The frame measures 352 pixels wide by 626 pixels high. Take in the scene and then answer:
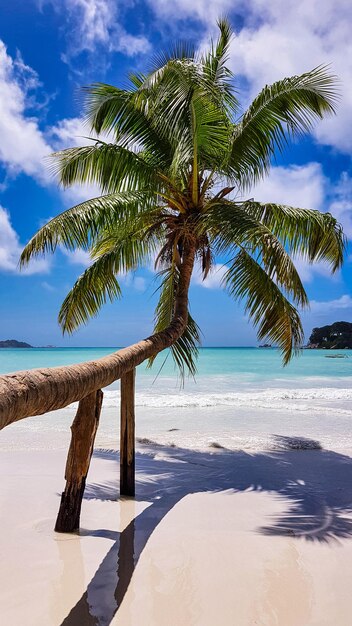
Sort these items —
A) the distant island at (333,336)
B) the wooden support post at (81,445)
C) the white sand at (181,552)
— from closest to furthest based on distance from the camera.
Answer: the white sand at (181,552)
the wooden support post at (81,445)
the distant island at (333,336)

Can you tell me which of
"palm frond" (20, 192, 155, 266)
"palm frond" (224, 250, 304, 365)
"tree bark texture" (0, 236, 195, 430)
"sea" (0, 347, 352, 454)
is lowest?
"sea" (0, 347, 352, 454)

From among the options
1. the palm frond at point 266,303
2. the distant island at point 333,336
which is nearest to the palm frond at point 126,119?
the palm frond at point 266,303

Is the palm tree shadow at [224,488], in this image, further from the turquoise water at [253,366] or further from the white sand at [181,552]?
the turquoise water at [253,366]

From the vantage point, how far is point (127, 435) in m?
5.75

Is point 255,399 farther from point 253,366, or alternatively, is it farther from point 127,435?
point 253,366

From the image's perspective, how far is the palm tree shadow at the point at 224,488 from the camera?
3.46 m

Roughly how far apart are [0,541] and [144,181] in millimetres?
5738

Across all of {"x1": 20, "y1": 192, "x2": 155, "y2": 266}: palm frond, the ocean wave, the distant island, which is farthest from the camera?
the distant island

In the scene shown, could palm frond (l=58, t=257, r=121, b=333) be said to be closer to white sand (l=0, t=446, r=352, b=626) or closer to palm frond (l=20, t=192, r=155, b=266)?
palm frond (l=20, t=192, r=155, b=266)

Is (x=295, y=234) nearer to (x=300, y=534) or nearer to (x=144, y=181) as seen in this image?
→ (x=144, y=181)

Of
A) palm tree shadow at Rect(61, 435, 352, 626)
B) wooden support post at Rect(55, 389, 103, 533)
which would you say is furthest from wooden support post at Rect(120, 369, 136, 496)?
wooden support post at Rect(55, 389, 103, 533)

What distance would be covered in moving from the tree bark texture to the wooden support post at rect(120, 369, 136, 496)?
478 millimetres

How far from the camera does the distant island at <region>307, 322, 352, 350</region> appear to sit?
214 ft

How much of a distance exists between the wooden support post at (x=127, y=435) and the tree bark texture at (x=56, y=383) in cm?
48
